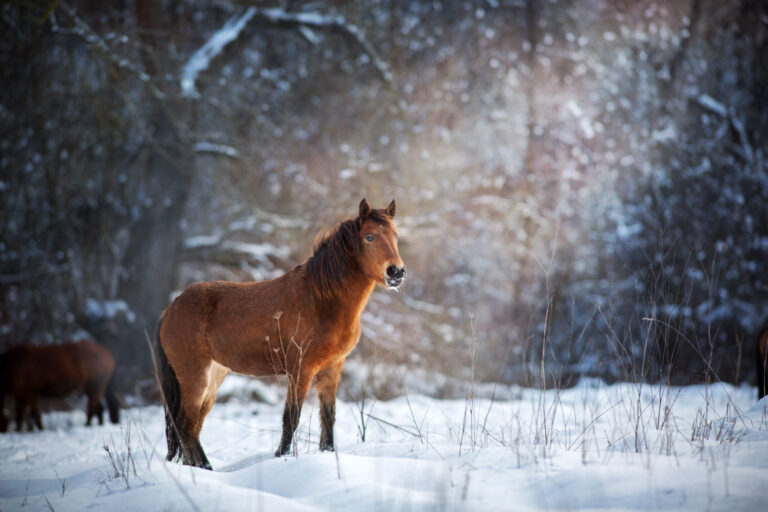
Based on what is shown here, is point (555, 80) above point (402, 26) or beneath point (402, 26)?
beneath

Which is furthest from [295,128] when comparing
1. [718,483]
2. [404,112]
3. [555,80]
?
[718,483]

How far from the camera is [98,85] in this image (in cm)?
837

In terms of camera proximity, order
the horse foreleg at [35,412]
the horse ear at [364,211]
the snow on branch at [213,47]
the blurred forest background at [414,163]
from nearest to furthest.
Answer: the horse ear at [364,211] < the horse foreleg at [35,412] < the blurred forest background at [414,163] < the snow on branch at [213,47]

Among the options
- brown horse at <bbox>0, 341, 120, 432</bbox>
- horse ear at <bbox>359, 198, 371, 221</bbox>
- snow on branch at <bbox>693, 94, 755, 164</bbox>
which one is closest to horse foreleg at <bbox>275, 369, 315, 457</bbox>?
horse ear at <bbox>359, 198, 371, 221</bbox>

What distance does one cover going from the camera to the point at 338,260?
3.70 metres

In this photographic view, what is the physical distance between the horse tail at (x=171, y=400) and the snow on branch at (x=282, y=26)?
20.3 feet

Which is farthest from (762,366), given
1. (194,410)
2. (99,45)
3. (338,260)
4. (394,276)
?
(99,45)

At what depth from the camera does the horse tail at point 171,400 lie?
3793 millimetres

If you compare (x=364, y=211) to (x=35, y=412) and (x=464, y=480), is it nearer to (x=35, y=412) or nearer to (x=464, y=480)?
(x=464, y=480)

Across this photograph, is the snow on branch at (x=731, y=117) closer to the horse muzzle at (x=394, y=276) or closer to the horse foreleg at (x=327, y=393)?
the horse muzzle at (x=394, y=276)

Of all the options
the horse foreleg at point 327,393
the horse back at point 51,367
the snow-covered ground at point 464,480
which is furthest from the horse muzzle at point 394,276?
the horse back at point 51,367

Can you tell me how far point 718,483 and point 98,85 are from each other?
932cm

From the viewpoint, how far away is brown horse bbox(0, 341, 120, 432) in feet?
24.6

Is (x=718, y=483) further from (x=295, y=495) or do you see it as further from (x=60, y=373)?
(x=60, y=373)
